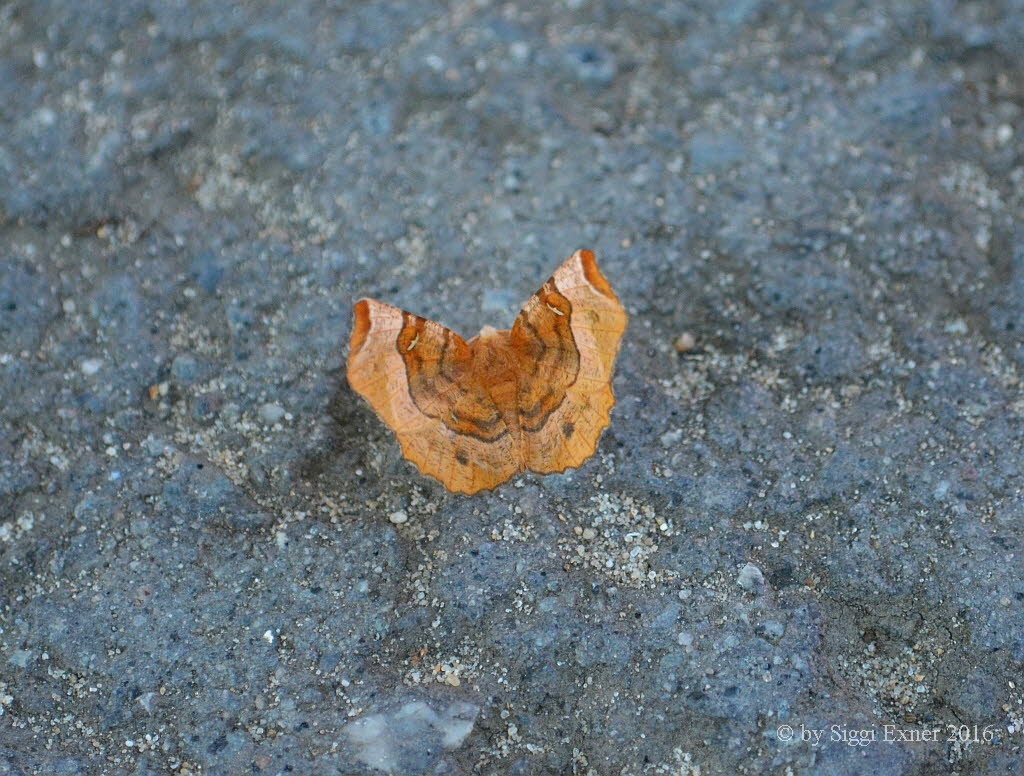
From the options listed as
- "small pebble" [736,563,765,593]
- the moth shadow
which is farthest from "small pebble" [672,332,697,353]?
the moth shadow

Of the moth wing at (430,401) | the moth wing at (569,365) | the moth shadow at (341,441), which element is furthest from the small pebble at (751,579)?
the moth shadow at (341,441)

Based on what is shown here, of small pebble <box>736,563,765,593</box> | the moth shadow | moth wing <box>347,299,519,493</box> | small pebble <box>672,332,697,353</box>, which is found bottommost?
small pebble <box>736,563,765,593</box>

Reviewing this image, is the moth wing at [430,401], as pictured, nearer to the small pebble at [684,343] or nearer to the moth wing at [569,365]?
the moth wing at [569,365]

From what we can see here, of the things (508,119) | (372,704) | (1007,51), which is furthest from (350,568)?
(1007,51)

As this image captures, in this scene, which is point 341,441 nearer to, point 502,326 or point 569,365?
point 502,326

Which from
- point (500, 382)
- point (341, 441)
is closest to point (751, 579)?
point (500, 382)

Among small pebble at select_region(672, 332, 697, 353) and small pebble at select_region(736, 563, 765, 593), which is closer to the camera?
small pebble at select_region(736, 563, 765, 593)

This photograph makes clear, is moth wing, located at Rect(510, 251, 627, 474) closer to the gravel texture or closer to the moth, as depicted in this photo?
the moth
